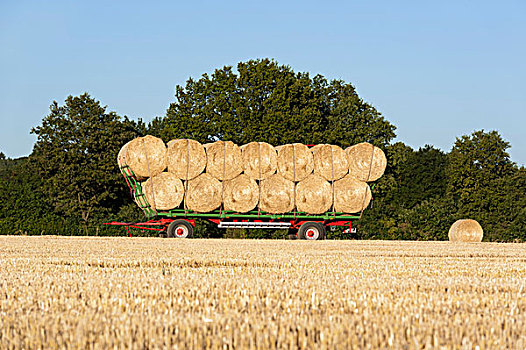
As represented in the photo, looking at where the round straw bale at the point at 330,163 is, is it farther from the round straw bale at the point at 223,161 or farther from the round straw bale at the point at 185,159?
the round straw bale at the point at 185,159

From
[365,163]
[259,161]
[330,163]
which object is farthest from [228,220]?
[365,163]

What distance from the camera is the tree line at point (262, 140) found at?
28017mm

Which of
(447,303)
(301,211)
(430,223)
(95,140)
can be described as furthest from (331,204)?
(447,303)

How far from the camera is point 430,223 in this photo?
2811cm

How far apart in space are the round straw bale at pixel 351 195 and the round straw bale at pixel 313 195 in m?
0.33

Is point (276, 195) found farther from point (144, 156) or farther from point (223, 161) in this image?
point (144, 156)

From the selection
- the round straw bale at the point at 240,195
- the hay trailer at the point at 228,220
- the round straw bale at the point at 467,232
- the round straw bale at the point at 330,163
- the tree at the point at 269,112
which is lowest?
the round straw bale at the point at 467,232

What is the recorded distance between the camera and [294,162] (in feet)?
69.1

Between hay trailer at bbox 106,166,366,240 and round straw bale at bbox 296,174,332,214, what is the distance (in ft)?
1.07

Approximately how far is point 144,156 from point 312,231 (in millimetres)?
6268

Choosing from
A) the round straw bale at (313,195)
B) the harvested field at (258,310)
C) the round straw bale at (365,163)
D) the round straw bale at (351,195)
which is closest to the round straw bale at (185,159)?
the round straw bale at (313,195)

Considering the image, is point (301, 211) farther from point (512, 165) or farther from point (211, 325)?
point (211, 325)

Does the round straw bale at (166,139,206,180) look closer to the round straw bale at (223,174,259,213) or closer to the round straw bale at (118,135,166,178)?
the round straw bale at (118,135,166,178)

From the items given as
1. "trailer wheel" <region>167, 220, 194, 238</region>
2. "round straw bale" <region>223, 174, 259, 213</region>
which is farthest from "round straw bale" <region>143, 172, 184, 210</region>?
"round straw bale" <region>223, 174, 259, 213</region>
